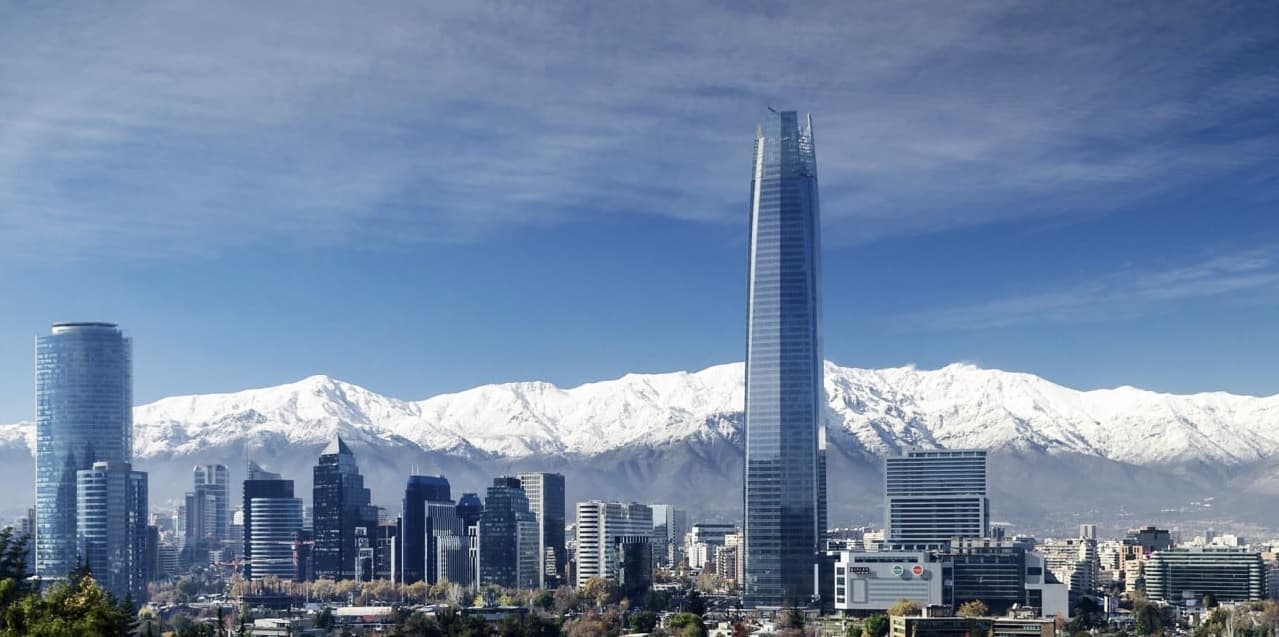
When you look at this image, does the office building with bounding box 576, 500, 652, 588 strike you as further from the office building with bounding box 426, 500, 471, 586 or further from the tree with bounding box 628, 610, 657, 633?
the tree with bounding box 628, 610, 657, 633

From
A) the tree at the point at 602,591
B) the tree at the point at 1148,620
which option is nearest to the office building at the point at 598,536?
the tree at the point at 602,591

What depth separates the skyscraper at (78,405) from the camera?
7569 inches

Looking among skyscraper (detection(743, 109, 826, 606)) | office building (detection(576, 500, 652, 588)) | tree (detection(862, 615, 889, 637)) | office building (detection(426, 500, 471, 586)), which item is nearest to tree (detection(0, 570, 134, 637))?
tree (detection(862, 615, 889, 637))

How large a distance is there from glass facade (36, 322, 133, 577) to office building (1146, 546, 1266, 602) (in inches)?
4189

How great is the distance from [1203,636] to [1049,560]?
84782 mm

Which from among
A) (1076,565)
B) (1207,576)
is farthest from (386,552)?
(1207,576)

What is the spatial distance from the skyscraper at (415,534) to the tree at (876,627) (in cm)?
7586

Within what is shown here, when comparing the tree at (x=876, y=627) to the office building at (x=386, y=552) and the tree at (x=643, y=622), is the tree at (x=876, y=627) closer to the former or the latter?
the tree at (x=643, y=622)

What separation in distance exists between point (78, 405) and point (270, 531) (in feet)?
81.3

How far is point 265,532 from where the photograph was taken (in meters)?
196

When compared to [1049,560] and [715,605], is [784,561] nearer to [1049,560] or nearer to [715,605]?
[715,605]

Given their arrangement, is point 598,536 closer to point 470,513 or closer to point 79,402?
point 470,513

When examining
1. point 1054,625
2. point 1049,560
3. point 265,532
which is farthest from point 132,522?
point 1054,625

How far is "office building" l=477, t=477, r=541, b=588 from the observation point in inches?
6959
